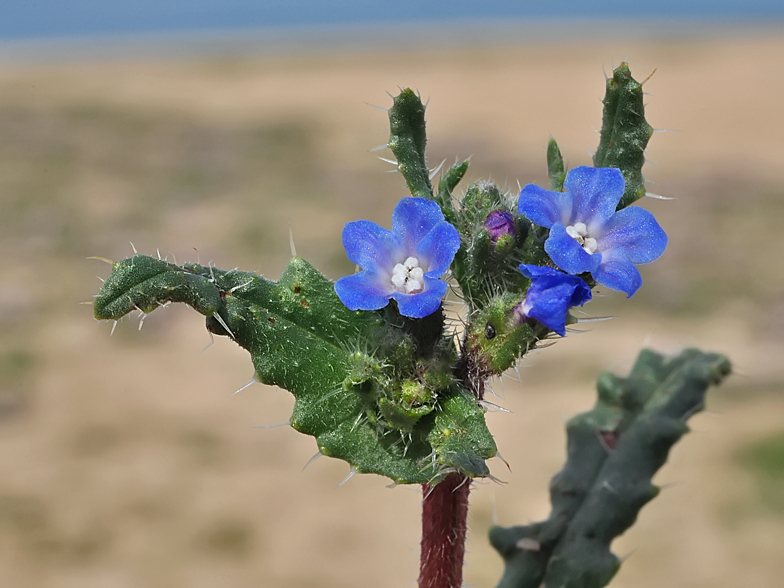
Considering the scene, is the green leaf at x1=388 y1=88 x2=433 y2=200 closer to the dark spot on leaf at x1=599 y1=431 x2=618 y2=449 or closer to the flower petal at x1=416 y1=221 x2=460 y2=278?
the flower petal at x1=416 y1=221 x2=460 y2=278

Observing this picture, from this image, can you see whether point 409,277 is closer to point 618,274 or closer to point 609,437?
point 618,274

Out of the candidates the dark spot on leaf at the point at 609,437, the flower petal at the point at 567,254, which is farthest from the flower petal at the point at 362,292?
the dark spot on leaf at the point at 609,437

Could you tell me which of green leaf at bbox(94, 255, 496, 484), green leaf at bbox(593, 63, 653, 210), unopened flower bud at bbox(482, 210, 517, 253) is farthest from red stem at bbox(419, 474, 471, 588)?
green leaf at bbox(593, 63, 653, 210)

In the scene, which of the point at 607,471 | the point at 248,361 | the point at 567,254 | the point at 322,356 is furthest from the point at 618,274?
the point at 248,361

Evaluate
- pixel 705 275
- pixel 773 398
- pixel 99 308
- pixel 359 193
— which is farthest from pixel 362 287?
pixel 359 193

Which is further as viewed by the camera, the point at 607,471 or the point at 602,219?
the point at 607,471

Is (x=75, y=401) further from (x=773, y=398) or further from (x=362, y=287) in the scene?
(x=362, y=287)
